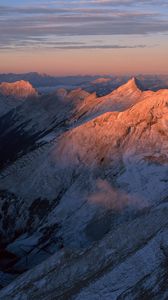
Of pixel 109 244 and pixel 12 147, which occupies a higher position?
pixel 109 244

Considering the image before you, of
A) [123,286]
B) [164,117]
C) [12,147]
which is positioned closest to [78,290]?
[123,286]

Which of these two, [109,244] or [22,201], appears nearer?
[109,244]

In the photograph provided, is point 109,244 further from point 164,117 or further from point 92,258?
point 164,117

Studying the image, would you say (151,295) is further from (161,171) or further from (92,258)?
(161,171)

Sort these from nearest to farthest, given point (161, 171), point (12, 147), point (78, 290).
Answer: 1. point (78, 290)
2. point (161, 171)
3. point (12, 147)

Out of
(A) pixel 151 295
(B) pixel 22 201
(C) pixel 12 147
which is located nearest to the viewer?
(A) pixel 151 295

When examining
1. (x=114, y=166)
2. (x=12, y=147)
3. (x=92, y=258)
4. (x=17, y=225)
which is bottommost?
(x=12, y=147)
